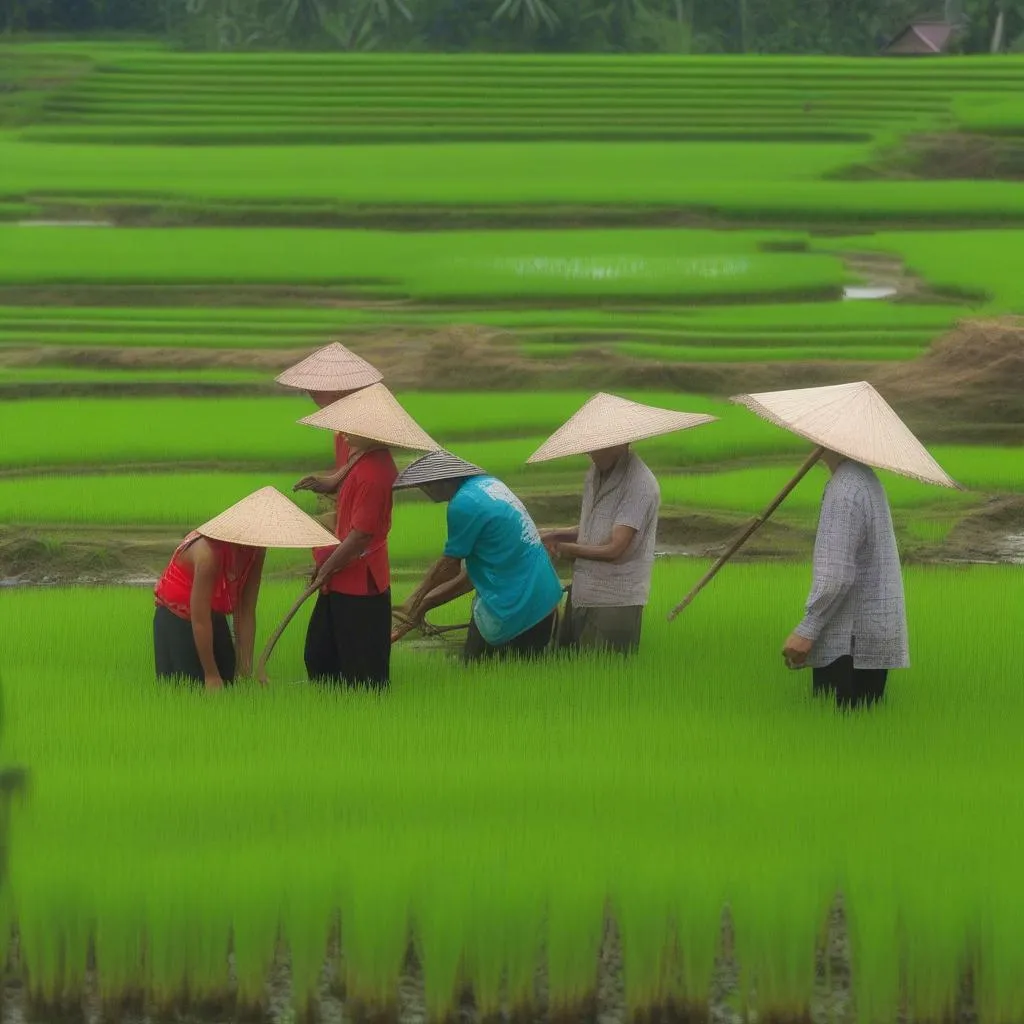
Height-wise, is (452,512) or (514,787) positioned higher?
(452,512)

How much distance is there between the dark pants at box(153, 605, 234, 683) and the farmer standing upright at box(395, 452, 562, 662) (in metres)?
0.69

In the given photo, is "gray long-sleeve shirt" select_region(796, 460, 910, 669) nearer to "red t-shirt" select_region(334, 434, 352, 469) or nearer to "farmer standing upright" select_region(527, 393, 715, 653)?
"farmer standing upright" select_region(527, 393, 715, 653)

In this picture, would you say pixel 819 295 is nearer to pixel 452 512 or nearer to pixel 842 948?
pixel 452 512

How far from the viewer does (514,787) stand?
18.7 ft

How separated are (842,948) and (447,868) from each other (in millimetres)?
1040

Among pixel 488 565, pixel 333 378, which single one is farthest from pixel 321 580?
pixel 333 378

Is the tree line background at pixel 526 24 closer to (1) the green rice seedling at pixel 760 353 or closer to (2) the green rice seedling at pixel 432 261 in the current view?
(2) the green rice seedling at pixel 432 261

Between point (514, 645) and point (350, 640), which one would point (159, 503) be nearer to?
point (514, 645)

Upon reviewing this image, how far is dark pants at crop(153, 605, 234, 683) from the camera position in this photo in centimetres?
667

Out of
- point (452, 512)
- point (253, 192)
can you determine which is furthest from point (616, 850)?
point (253, 192)

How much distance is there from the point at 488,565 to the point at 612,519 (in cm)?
47

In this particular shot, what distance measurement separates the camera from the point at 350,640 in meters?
6.76

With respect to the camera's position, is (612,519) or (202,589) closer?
(202,589)

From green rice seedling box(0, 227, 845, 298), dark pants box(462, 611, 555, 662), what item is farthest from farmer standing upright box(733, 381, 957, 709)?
green rice seedling box(0, 227, 845, 298)
